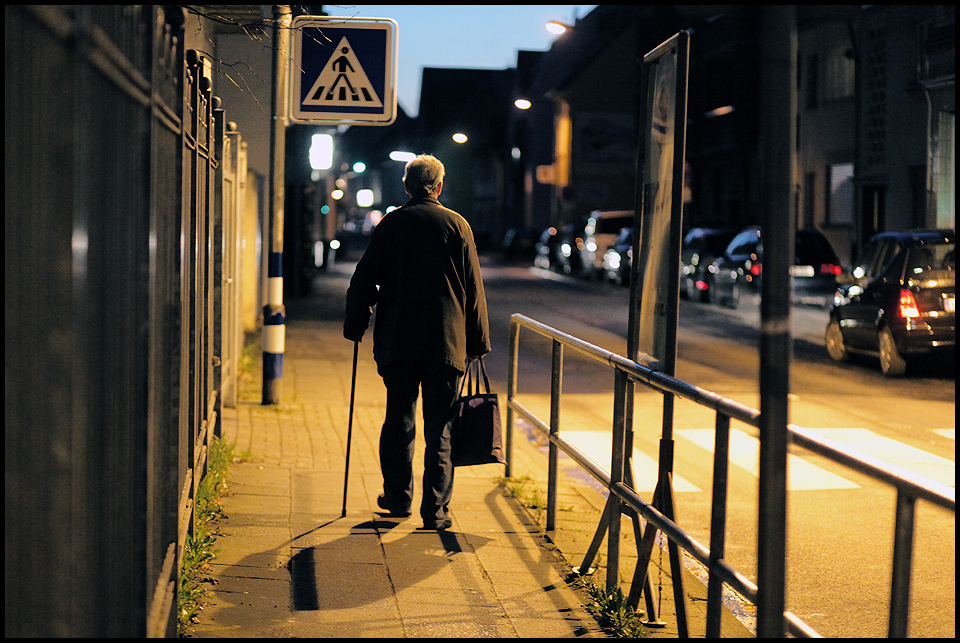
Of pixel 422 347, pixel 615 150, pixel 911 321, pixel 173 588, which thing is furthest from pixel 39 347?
pixel 615 150

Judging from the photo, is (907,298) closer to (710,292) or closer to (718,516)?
(718,516)

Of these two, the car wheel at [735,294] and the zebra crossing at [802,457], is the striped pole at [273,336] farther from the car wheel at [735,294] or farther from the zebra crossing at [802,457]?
the car wheel at [735,294]

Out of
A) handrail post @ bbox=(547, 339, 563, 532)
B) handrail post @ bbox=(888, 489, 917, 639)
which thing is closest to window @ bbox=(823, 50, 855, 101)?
handrail post @ bbox=(547, 339, 563, 532)

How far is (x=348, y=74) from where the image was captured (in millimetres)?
8766

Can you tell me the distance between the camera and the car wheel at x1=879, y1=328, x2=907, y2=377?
13.3m

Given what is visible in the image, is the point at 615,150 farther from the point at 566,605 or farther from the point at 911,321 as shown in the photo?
the point at 566,605

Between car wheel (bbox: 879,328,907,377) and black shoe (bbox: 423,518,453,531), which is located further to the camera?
car wheel (bbox: 879,328,907,377)

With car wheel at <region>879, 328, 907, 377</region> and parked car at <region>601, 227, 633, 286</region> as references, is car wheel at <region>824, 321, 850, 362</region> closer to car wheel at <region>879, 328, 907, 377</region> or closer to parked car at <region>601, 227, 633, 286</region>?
Result: car wheel at <region>879, 328, 907, 377</region>

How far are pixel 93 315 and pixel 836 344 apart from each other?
13.7 m

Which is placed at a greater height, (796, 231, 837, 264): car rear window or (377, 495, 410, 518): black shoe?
(796, 231, 837, 264): car rear window

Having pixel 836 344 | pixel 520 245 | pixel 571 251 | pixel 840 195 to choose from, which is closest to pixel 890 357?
pixel 836 344

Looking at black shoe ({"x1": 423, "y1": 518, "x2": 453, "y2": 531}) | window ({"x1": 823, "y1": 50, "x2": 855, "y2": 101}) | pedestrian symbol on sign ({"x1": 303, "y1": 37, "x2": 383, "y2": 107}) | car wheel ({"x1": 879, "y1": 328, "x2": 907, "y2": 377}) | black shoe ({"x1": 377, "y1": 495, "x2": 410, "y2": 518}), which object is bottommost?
black shoe ({"x1": 423, "y1": 518, "x2": 453, "y2": 531})

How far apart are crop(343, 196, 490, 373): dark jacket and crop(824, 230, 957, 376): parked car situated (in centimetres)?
819

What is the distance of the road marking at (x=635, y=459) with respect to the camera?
7.45 meters
